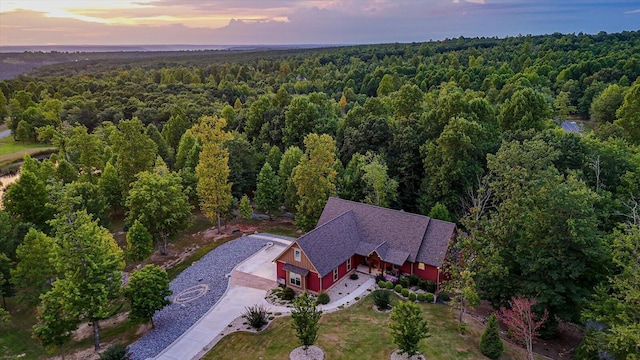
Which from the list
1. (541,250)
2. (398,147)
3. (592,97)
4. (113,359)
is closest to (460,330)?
(541,250)

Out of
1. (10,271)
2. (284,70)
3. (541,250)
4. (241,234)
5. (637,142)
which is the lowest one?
(241,234)

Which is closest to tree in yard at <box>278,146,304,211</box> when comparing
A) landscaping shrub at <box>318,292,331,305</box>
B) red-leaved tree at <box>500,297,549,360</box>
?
landscaping shrub at <box>318,292,331,305</box>

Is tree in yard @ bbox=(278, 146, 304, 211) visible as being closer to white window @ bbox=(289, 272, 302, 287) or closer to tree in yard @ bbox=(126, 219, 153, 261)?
white window @ bbox=(289, 272, 302, 287)

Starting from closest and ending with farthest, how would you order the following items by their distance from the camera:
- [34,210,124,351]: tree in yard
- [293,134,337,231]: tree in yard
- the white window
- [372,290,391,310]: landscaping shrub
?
[34,210,124,351]: tree in yard → [372,290,391,310]: landscaping shrub → the white window → [293,134,337,231]: tree in yard

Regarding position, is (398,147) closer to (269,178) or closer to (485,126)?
(485,126)

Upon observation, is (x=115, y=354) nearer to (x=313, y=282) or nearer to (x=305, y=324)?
(x=305, y=324)

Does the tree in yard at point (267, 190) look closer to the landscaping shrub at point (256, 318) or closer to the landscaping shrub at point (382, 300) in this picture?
the landscaping shrub at point (256, 318)

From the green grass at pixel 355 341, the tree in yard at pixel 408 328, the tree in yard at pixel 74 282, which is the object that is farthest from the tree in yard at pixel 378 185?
the tree in yard at pixel 74 282
